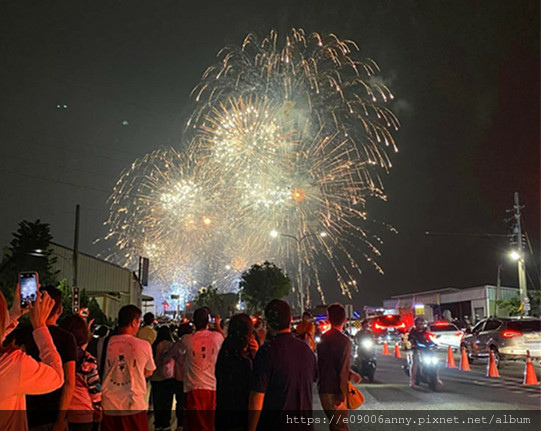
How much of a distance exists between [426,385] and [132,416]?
1046cm

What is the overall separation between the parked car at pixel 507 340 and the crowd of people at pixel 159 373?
14.0m

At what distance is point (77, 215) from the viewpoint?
27906 mm

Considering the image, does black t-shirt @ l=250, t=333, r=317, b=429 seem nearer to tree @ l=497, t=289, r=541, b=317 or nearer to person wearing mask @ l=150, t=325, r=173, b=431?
person wearing mask @ l=150, t=325, r=173, b=431

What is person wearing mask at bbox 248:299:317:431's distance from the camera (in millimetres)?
4375

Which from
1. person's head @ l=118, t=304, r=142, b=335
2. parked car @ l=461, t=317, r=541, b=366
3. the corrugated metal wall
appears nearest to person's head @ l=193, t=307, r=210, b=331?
person's head @ l=118, t=304, r=142, b=335

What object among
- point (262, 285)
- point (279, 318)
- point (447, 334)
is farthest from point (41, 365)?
point (262, 285)

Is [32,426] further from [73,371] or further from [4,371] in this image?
[4,371]

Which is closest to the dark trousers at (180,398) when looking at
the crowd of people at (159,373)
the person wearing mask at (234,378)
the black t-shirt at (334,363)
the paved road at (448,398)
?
the crowd of people at (159,373)

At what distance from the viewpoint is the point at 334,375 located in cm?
648

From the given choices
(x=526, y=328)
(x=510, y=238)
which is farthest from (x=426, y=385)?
(x=510, y=238)

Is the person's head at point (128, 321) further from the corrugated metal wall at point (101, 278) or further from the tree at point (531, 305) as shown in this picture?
the tree at point (531, 305)

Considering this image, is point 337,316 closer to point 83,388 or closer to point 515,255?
point 83,388

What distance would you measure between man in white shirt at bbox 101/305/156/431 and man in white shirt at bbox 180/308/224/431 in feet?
3.25

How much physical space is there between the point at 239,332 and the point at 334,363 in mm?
1695
